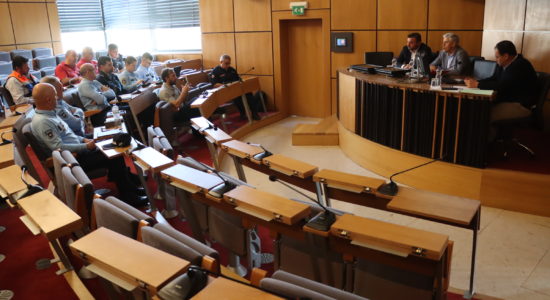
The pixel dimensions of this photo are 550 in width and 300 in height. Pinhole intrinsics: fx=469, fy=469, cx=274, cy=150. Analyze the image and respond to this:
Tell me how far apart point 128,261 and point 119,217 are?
524mm

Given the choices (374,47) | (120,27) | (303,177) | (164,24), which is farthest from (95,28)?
(303,177)

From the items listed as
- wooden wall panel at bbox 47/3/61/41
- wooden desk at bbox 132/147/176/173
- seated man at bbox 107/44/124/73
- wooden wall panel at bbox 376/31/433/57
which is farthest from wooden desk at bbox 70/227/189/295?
wooden wall panel at bbox 47/3/61/41

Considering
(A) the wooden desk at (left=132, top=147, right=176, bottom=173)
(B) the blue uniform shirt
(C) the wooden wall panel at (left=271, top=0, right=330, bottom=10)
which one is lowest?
(A) the wooden desk at (left=132, top=147, right=176, bottom=173)

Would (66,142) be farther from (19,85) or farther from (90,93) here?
(19,85)

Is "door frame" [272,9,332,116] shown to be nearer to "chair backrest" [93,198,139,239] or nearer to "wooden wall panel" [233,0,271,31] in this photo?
"wooden wall panel" [233,0,271,31]

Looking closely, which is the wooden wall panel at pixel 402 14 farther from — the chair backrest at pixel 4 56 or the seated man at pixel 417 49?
the chair backrest at pixel 4 56

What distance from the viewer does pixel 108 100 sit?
6812mm

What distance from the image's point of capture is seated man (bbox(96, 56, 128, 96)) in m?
7.00

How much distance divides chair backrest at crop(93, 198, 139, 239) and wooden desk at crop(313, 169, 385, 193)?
4.63 ft

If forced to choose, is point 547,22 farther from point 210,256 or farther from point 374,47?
point 210,256

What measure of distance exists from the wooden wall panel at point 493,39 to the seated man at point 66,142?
4.78 m

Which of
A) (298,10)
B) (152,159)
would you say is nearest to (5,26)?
(298,10)

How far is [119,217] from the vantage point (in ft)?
8.75

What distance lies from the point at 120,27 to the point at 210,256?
39.5 feet
